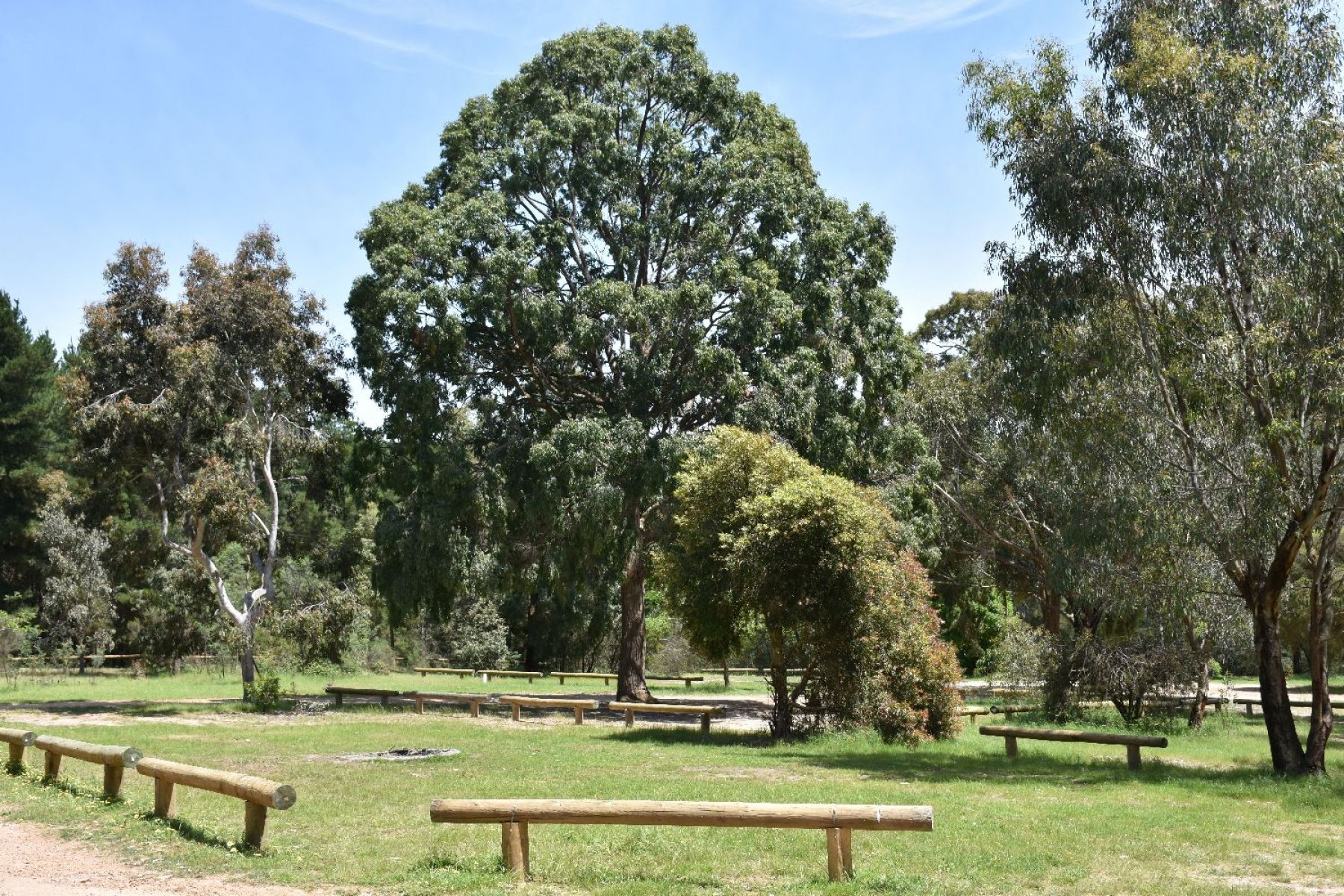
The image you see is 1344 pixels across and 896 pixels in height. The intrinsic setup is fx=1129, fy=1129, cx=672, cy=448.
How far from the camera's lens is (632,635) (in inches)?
1117

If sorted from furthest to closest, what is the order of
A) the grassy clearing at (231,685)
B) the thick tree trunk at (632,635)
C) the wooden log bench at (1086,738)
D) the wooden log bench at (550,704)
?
the grassy clearing at (231,685) < the thick tree trunk at (632,635) < the wooden log bench at (550,704) < the wooden log bench at (1086,738)

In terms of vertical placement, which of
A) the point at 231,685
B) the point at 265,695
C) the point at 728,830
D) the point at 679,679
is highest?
the point at 728,830

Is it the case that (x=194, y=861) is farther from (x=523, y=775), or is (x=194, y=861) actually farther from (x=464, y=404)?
(x=464, y=404)

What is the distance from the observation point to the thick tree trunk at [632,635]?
91.5ft

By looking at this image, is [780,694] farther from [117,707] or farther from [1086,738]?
[117,707]

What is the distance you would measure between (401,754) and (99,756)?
5712 millimetres

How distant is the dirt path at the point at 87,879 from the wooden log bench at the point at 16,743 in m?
4.42

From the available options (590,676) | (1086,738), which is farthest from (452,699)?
(590,676)

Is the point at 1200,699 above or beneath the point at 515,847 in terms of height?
beneath

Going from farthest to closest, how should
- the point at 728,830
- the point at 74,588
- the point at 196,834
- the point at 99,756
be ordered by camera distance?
1. the point at 74,588
2. the point at 99,756
3. the point at 728,830
4. the point at 196,834

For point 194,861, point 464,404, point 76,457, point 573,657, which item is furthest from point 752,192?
point 573,657

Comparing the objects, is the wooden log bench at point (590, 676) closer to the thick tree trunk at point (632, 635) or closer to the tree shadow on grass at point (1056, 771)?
the thick tree trunk at point (632, 635)

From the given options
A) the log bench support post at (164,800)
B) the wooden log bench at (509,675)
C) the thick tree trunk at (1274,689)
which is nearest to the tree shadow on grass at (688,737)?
the thick tree trunk at (1274,689)

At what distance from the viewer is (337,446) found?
2805 cm
